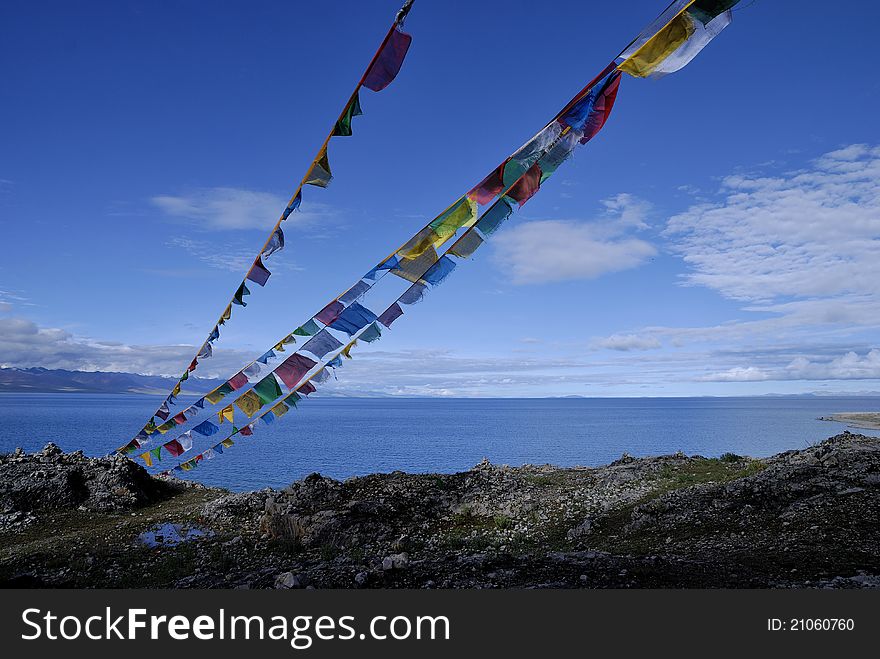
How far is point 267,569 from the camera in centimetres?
958

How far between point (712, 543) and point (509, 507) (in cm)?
575

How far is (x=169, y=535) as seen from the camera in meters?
14.3

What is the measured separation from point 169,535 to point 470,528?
8003 mm

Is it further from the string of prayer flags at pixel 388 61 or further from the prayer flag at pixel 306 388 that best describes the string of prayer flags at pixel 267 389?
the string of prayer flags at pixel 388 61

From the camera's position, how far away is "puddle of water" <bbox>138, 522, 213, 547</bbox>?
1346 centimetres

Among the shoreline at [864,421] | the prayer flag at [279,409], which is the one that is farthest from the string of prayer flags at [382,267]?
the shoreline at [864,421]

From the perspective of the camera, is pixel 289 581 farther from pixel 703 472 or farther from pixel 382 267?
pixel 703 472

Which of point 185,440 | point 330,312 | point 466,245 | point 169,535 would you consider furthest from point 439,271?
point 185,440

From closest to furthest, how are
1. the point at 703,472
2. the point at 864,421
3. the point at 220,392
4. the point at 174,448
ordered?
the point at 220,392 → the point at 174,448 → the point at 703,472 → the point at 864,421

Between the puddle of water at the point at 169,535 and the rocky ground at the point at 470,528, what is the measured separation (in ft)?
0.38

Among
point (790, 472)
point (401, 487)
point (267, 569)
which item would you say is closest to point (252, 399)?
point (267, 569)

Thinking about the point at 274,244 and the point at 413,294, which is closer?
the point at 413,294

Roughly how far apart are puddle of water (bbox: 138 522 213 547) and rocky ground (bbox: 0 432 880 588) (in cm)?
11

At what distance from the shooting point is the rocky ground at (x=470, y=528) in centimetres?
789
